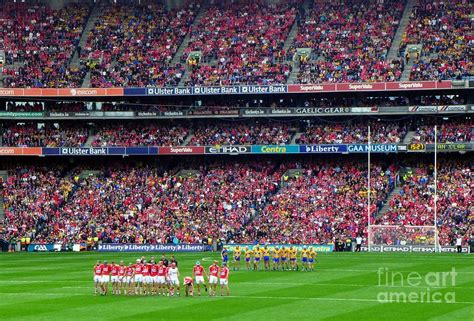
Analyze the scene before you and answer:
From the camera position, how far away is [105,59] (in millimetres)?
88562

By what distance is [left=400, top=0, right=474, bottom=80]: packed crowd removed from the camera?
79.4m

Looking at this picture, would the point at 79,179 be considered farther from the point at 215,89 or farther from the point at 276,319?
the point at 276,319

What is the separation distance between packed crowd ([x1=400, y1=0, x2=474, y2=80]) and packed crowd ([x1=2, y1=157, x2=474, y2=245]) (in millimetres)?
7284

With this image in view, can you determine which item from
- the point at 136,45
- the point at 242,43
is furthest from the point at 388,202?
the point at 136,45

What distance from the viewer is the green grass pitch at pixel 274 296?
3275 centimetres

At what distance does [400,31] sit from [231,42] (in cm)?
1483

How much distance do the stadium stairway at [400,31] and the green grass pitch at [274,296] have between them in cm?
2822

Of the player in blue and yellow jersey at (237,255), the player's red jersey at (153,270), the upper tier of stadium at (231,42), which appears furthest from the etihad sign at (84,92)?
the player's red jersey at (153,270)

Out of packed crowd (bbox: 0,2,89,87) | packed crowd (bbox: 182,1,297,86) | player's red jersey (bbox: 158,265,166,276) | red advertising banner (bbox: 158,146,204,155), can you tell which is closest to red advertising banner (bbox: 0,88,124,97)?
packed crowd (bbox: 0,2,89,87)

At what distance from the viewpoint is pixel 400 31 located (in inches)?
3342

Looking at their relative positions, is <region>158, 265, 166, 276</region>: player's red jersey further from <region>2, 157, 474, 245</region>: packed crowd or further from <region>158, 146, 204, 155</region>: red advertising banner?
<region>158, 146, 204, 155</region>: red advertising banner

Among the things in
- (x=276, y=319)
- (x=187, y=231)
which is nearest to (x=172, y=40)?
(x=187, y=231)

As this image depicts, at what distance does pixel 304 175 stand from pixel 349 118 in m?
6.43

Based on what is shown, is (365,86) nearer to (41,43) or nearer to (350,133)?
(350,133)
